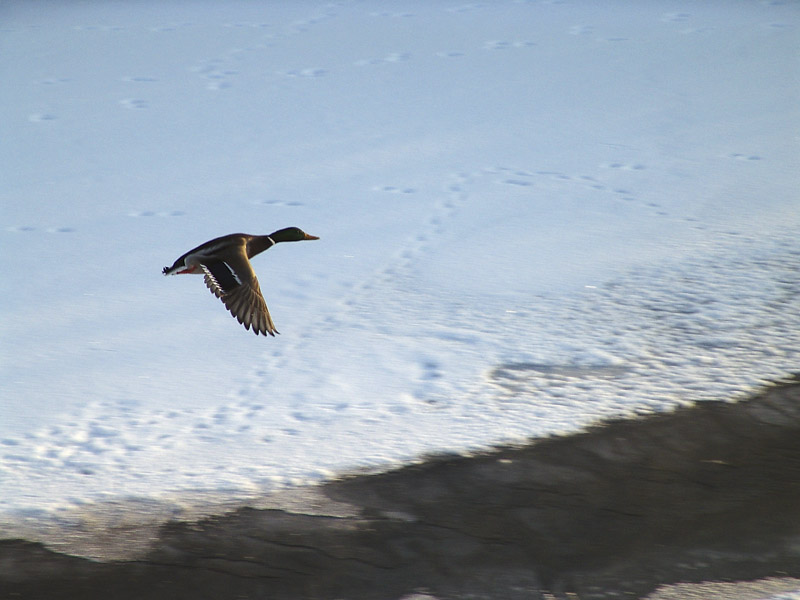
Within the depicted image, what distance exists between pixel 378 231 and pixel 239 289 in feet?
7.49

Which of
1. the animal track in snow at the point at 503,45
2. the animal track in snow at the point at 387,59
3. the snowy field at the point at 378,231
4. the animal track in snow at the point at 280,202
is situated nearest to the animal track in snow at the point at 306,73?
the snowy field at the point at 378,231

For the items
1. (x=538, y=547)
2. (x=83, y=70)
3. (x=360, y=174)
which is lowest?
(x=538, y=547)

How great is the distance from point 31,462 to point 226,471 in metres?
0.63


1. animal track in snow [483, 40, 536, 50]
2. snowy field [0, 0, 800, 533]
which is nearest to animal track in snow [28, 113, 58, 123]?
snowy field [0, 0, 800, 533]

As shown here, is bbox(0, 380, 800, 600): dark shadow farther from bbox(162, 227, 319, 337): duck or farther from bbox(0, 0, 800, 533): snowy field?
bbox(162, 227, 319, 337): duck

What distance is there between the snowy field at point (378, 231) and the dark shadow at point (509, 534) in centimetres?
17

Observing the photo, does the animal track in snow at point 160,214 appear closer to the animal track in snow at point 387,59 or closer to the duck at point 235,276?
the duck at point 235,276

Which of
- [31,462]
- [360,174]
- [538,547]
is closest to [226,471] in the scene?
[31,462]

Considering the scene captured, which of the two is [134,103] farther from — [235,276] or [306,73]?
[235,276]

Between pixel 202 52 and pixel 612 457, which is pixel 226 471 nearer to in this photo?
pixel 612 457

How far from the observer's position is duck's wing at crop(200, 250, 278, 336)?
257 centimetres

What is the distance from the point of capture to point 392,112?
6.24 metres

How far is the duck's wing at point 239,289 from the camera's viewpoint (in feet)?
8.45

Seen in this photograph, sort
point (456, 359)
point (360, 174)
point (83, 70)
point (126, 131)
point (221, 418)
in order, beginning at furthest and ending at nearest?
point (83, 70) < point (126, 131) < point (360, 174) < point (456, 359) < point (221, 418)
